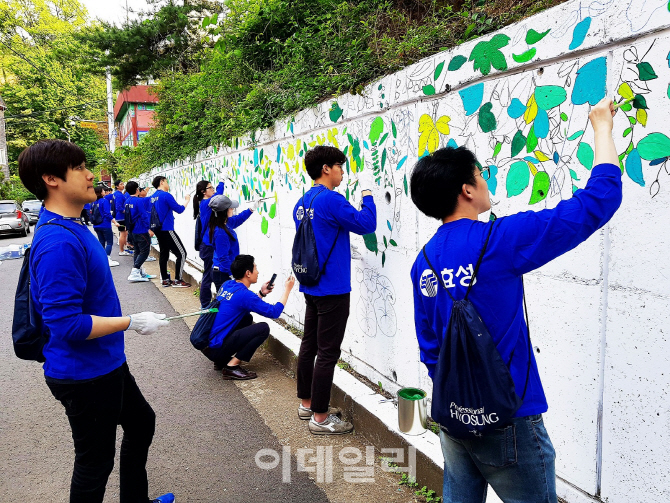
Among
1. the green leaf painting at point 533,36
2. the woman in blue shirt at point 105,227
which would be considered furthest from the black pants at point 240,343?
the woman in blue shirt at point 105,227

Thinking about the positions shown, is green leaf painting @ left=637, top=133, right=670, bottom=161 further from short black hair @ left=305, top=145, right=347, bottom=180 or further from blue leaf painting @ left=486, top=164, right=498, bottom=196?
short black hair @ left=305, top=145, right=347, bottom=180

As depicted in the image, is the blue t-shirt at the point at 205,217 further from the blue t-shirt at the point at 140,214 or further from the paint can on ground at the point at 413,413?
the blue t-shirt at the point at 140,214

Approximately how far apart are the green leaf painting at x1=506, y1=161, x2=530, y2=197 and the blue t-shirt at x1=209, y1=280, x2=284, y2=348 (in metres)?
2.74

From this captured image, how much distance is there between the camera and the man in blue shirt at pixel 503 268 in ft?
5.33

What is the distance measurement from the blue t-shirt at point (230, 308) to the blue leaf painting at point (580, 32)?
3.37 meters

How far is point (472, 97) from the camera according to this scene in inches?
121

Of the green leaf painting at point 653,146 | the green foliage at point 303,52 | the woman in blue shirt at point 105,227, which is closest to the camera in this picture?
the green leaf painting at point 653,146

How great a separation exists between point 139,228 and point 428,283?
9.98m

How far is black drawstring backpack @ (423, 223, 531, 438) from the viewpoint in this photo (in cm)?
168

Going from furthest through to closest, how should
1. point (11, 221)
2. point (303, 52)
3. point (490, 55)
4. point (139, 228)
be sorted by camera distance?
point (11, 221) < point (139, 228) < point (303, 52) < point (490, 55)

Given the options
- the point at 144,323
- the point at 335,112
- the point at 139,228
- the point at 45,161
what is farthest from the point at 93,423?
the point at 139,228

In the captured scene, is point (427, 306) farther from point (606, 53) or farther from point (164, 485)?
point (164, 485)

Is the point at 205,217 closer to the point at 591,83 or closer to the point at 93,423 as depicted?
the point at 93,423

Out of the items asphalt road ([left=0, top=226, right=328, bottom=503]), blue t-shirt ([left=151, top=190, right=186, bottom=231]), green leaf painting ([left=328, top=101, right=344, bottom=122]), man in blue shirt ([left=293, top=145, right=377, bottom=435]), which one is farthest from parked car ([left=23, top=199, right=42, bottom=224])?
man in blue shirt ([left=293, top=145, right=377, bottom=435])
